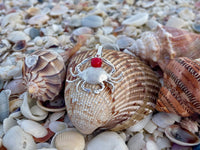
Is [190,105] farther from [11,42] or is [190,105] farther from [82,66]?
[11,42]

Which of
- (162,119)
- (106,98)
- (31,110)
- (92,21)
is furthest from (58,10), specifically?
(162,119)

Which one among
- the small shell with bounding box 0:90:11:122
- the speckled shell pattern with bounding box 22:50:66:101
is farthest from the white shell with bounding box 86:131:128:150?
the small shell with bounding box 0:90:11:122

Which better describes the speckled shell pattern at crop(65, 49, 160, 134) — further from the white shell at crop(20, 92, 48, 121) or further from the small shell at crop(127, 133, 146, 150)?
the white shell at crop(20, 92, 48, 121)

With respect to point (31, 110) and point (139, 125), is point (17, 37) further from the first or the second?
point (139, 125)

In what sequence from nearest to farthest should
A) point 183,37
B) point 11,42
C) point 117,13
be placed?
point 183,37 → point 11,42 → point 117,13

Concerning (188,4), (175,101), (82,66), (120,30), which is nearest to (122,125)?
(175,101)

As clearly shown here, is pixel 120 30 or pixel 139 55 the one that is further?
pixel 120 30

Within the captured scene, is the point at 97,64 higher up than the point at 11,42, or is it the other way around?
the point at 97,64
